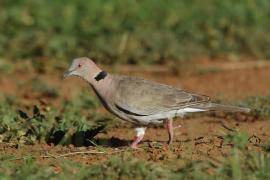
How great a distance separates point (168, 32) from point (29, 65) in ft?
7.10

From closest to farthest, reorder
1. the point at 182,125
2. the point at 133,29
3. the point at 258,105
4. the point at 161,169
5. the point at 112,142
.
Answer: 1. the point at 161,169
2. the point at 112,142
3. the point at 258,105
4. the point at 182,125
5. the point at 133,29

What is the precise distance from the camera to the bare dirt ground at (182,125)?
20.6ft

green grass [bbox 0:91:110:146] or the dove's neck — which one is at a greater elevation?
the dove's neck

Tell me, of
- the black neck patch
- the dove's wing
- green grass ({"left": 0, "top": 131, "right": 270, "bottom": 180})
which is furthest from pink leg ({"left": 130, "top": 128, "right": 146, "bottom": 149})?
green grass ({"left": 0, "top": 131, "right": 270, "bottom": 180})

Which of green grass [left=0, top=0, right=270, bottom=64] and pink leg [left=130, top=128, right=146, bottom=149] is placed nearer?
pink leg [left=130, top=128, right=146, bottom=149]

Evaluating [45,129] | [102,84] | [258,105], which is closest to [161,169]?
[102,84]

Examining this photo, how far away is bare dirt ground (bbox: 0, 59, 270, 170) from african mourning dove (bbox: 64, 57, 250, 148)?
0.23m

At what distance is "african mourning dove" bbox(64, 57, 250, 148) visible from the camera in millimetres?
6867

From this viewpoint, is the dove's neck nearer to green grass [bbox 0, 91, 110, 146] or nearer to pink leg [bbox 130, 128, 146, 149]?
green grass [bbox 0, 91, 110, 146]

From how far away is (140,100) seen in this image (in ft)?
22.7

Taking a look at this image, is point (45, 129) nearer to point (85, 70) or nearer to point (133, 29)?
point (85, 70)

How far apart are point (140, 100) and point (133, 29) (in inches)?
216

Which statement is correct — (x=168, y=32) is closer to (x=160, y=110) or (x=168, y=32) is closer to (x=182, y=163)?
(x=160, y=110)

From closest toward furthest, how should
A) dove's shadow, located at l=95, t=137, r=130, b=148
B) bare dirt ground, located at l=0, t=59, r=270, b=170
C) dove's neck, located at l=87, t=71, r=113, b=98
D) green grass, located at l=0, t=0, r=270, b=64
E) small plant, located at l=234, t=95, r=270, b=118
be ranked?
1. bare dirt ground, located at l=0, t=59, r=270, b=170
2. dove's neck, located at l=87, t=71, r=113, b=98
3. dove's shadow, located at l=95, t=137, r=130, b=148
4. small plant, located at l=234, t=95, r=270, b=118
5. green grass, located at l=0, t=0, r=270, b=64
